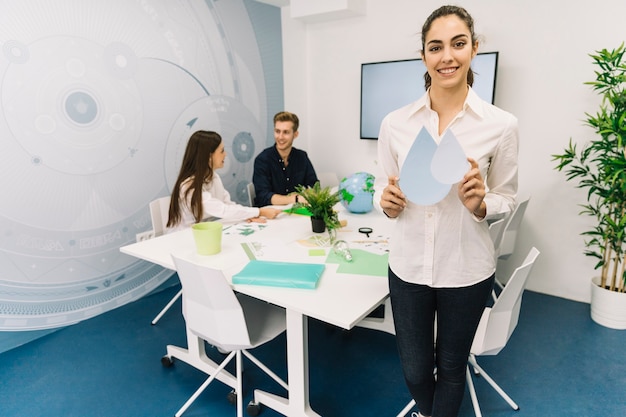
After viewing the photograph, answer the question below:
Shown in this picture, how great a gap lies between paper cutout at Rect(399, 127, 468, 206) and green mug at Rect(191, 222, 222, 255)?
3.36 ft

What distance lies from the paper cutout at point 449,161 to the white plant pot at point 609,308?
228 centimetres

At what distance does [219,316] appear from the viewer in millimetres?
1658

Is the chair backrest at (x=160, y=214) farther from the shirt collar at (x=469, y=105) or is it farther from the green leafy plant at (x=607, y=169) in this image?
the green leafy plant at (x=607, y=169)

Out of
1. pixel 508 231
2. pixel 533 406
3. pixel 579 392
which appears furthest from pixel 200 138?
pixel 579 392

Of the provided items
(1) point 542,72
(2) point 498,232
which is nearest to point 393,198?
(2) point 498,232

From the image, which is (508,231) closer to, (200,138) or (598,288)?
(598,288)

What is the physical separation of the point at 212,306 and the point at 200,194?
3.28 ft

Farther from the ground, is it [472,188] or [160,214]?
[472,188]

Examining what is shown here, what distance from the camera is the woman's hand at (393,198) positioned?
1.23 m

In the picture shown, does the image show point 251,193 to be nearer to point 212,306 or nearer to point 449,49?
point 212,306

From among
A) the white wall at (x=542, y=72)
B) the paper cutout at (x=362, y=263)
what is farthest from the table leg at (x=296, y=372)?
the white wall at (x=542, y=72)

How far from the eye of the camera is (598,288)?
9.04 ft

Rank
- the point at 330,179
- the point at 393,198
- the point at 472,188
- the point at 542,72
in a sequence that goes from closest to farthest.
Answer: the point at 472,188
the point at 393,198
the point at 542,72
the point at 330,179

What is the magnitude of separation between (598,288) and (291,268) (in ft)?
7.47
